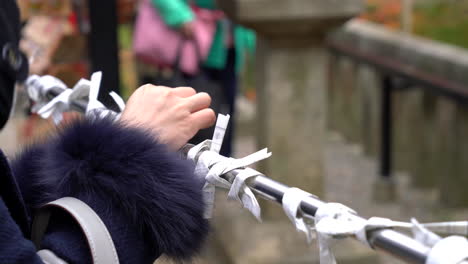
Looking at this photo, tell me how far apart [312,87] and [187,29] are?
734mm

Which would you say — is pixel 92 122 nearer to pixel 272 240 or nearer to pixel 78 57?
pixel 272 240

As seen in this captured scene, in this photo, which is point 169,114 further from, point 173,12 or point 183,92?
point 173,12

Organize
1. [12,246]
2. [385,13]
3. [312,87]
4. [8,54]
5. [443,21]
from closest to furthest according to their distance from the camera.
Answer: [12,246] < [8,54] < [312,87] < [443,21] < [385,13]

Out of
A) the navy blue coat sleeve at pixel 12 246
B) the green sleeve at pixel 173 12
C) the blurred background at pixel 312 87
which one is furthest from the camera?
the green sleeve at pixel 173 12

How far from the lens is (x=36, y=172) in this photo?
1148 millimetres

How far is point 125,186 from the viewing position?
3.33ft

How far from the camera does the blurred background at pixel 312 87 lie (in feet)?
8.82

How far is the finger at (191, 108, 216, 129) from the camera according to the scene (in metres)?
1.15

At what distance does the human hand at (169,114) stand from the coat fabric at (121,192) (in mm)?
66

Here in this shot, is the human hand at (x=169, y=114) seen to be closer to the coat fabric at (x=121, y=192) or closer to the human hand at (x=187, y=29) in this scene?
the coat fabric at (x=121, y=192)

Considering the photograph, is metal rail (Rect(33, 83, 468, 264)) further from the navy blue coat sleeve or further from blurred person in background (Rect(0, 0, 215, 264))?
the navy blue coat sleeve

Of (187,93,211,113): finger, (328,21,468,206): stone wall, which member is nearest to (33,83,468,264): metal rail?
(187,93,211,113): finger

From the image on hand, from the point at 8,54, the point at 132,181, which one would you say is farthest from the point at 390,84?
the point at 132,181

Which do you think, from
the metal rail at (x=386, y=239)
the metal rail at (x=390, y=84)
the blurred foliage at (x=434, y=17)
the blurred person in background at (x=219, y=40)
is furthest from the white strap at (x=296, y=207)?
the blurred foliage at (x=434, y=17)
